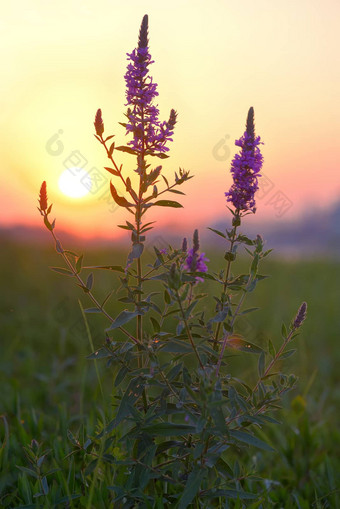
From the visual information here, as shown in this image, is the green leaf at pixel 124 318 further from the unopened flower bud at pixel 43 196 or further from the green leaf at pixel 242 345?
the unopened flower bud at pixel 43 196

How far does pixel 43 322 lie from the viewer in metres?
5.56

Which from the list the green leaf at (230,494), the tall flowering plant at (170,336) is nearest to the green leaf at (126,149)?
the tall flowering plant at (170,336)

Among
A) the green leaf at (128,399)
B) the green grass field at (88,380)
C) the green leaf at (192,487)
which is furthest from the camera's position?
the green grass field at (88,380)

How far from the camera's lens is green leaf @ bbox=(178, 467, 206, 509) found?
1819 mm

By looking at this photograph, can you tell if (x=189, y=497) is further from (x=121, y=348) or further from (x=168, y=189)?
(x=168, y=189)

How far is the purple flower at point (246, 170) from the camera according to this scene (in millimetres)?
1951

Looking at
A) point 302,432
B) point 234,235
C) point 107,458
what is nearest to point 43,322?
point 302,432

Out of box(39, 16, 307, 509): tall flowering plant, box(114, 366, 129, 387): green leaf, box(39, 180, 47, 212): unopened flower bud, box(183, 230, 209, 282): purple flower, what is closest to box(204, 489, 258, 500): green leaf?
box(39, 16, 307, 509): tall flowering plant

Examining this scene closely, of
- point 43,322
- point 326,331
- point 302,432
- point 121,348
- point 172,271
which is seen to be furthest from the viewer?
point 326,331

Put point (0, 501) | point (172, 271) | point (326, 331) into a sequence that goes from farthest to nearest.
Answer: point (326, 331), point (0, 501), point (172, 271)

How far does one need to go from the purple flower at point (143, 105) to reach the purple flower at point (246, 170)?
11.1 inches

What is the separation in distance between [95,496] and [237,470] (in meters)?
0.63

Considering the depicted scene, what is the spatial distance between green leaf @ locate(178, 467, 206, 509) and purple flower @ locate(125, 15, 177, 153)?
1229 millimetres

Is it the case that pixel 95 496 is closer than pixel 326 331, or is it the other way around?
pixel 95 496
